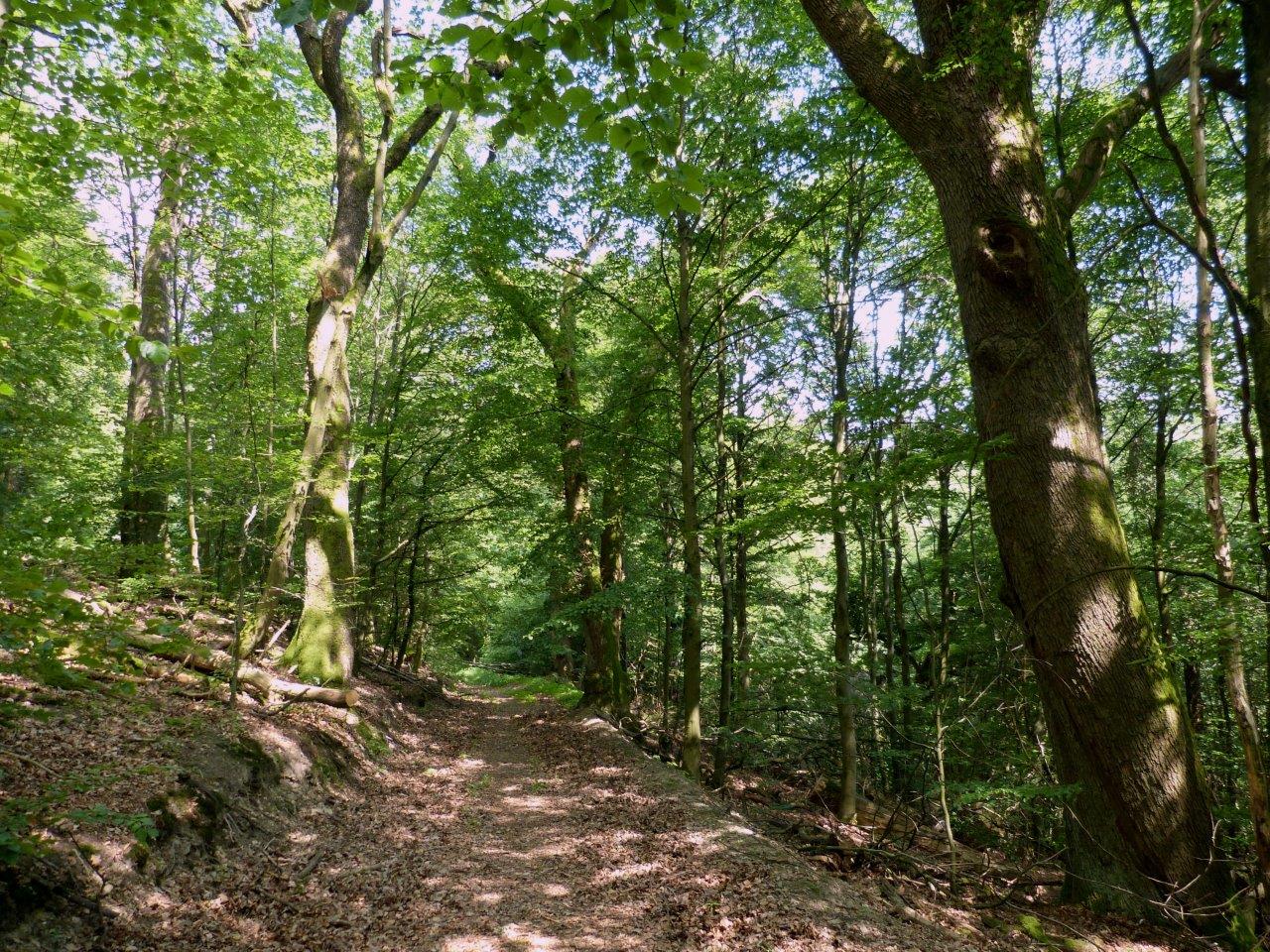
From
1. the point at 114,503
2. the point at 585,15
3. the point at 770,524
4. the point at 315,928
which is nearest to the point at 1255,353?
the point at 585,15

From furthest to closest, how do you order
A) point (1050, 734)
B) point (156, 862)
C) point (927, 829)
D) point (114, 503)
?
1. point (114, 503)
2. point (927, 829)
3. point (1050, 734)
4. point (156, 862)

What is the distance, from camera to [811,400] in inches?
491

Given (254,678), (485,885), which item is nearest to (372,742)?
(254,678)

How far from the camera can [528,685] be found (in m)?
21.1

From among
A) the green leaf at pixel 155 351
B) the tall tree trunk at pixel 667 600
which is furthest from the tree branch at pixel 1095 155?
the green leaf at pixel 155 351

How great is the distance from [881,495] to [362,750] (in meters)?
6.80

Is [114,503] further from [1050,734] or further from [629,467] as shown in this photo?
[1050,734]

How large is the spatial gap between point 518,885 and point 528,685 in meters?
16.7

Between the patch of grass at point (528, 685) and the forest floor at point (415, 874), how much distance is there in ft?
24.6

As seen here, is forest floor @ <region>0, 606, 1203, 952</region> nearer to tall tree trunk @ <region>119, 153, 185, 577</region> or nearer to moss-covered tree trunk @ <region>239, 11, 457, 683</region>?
moss-covered tree trunk @ <region>239, 11, 457, 683</region>

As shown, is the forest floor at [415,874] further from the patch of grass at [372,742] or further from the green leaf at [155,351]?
the green leaf at [155,351]

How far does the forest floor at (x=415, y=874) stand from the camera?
12.6 ft

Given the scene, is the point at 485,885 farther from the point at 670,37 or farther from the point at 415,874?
the point at 670,37

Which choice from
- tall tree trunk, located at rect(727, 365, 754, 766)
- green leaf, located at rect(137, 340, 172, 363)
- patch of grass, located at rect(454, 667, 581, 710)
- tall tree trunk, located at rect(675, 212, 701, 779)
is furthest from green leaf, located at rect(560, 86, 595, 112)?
patch of grass, located at rect(454, 667, 581, 710)
